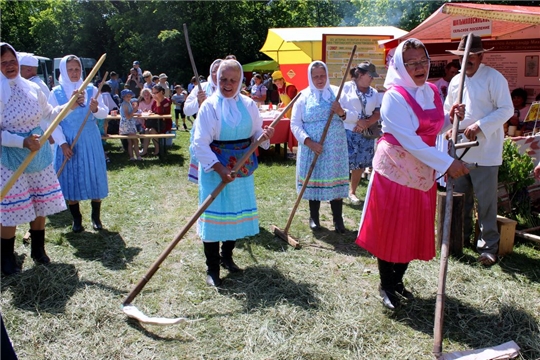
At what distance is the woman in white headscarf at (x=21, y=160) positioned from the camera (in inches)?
155

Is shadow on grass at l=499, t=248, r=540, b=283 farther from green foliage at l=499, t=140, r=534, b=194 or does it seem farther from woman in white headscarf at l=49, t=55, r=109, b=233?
woman in white headscarf at l=49, t=55, r=109, b=233

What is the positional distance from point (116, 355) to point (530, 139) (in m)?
5.35

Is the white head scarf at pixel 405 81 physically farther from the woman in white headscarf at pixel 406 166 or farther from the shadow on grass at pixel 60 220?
the shadow on grass at pixel 60 220

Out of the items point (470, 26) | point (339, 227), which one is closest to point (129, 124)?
point (339, 227)

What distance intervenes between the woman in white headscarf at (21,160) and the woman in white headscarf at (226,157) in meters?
1.36

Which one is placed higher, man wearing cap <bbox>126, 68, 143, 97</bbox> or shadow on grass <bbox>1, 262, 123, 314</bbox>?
man wearing cap <bbox>126, 68, 143, 97</bbox>

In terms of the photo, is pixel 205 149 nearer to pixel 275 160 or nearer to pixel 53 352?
pixel 53 352

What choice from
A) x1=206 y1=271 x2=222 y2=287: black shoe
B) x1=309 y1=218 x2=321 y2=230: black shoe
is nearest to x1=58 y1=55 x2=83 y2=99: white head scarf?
x1=206 y1=271 x2=222 y2=287: black shoe

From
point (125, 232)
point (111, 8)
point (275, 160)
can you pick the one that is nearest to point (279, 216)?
point (125, 232)

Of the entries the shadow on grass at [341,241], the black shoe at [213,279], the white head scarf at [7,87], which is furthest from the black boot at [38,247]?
the shadow on grass at [341,241]

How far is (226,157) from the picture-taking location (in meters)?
3.88

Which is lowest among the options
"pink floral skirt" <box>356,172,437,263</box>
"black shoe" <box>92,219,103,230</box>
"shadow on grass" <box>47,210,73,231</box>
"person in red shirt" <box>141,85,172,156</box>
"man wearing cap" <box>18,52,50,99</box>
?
"shadow on grass" <box>47,210,73,231</box>

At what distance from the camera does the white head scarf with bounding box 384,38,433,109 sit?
3.20m

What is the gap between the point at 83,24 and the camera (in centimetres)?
3509
